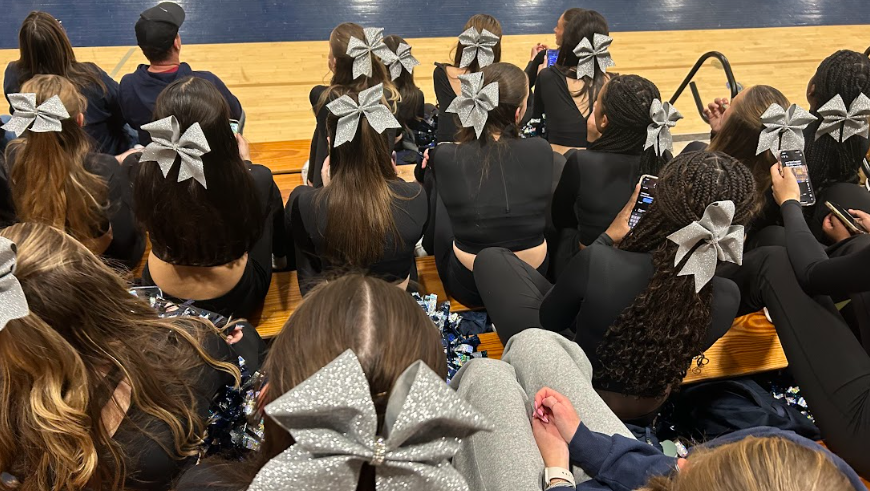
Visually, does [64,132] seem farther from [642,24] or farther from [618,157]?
[642,24]

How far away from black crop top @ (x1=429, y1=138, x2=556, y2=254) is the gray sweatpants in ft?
2.26

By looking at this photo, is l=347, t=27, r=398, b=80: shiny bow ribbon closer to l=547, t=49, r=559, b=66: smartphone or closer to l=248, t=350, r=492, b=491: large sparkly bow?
l=547, t=49, r=559, b=66: smartphone

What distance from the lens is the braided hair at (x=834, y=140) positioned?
2236mm

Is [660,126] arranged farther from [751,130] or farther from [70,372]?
[70,372]

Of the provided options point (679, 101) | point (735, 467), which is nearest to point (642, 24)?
point (679, 101)

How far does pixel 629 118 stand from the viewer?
2.15m

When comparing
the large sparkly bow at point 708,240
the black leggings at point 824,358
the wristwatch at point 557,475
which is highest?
the large sparkly bow at point 708,240

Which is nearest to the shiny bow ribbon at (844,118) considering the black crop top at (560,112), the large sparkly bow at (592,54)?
the large sparkly bow at (592,54)

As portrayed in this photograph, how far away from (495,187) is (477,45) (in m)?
1.31

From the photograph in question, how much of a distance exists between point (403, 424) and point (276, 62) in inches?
188

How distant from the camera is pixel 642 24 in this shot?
6.05m

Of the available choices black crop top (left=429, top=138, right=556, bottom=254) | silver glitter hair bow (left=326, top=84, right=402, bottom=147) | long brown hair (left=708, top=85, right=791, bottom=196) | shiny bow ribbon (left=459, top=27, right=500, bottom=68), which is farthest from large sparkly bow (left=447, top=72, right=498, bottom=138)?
shiny bow ribbon (left=459, top=27, right=500, bottom=68)

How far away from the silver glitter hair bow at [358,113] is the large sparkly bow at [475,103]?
306 millimetres

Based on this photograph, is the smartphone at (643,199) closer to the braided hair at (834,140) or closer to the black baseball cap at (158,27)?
the braided hair at (834,140)
